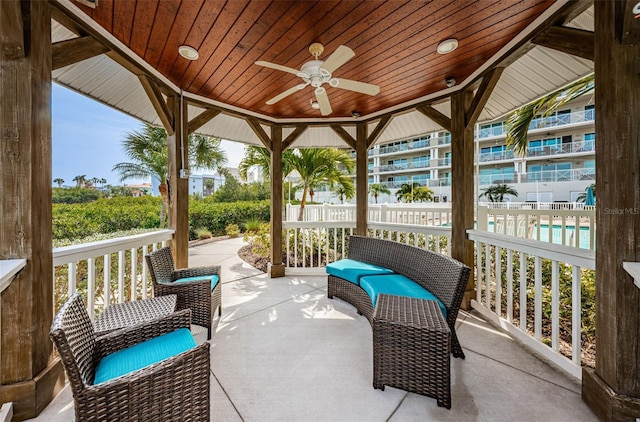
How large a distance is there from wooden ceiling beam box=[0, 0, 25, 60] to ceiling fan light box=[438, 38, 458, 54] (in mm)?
3030

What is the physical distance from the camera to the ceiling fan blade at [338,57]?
2029mm

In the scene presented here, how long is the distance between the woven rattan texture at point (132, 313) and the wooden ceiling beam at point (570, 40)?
11.7 feet

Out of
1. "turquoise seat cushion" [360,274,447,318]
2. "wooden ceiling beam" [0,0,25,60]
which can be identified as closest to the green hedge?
"wooden ceiling beam" [0,0,25,60]

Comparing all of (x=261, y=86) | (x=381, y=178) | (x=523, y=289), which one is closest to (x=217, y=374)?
(x=523, y=289)

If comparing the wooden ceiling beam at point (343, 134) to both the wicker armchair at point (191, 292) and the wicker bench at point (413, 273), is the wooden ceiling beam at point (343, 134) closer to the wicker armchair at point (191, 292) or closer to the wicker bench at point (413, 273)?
the wicker bench at point (413, 273)

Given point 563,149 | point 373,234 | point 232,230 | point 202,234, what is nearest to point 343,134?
point 373,234

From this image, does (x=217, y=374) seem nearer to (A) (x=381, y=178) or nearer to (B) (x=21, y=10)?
(B) (x=21, y=10)

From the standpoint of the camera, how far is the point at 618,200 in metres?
1.57

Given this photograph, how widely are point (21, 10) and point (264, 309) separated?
318cm

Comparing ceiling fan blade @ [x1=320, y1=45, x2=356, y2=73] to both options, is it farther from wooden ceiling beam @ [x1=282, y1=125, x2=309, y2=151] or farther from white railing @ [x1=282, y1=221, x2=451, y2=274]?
white railing @ [x1=282, y1=221, x2=451, y2=274]

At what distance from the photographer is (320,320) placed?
3074 millimetres

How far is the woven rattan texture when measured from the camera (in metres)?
1.78

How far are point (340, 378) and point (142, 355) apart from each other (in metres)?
1.35

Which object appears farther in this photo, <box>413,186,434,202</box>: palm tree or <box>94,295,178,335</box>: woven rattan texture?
<box>413,186,434,202</box>: palm tree
